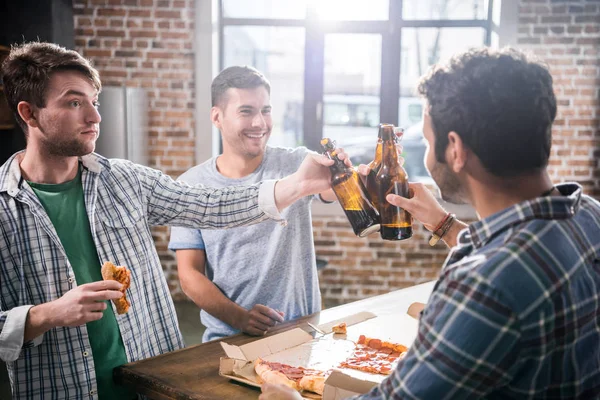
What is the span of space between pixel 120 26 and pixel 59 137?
320 centimetres

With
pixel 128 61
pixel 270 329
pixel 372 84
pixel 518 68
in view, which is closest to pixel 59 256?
pixel 270 329

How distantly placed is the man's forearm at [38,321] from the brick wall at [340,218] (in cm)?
323

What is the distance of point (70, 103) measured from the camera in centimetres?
167

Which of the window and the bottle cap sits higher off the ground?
the window

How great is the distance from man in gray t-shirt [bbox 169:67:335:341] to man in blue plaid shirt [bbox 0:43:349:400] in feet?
0.82

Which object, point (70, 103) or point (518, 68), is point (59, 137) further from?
point (518, 68)

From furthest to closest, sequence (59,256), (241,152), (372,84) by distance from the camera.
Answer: (372,84)
(241,152)
(59,256)

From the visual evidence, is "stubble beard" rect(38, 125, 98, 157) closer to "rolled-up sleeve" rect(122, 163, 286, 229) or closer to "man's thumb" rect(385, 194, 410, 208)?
"rolled-up sleeve" rect(122, 163, 286, 229)

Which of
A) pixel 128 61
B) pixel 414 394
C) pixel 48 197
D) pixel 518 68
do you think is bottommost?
pixel 414 394

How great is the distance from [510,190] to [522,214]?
0.08 metres

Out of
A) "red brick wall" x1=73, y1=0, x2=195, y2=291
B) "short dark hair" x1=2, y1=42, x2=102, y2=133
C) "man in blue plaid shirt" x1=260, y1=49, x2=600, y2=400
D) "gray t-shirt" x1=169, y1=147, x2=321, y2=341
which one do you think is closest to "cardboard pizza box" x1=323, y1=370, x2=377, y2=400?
"man in blue plaid shirt" x1=260, y1=49, x2=600, y2=400

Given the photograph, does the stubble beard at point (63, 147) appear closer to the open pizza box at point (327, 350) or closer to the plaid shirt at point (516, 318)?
the open pizza box at point (327, 350)

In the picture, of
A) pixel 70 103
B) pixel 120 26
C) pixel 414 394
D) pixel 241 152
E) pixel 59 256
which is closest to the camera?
pixel 414 394

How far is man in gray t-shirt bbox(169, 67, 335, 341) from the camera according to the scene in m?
2.09
